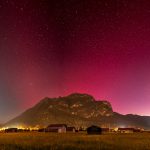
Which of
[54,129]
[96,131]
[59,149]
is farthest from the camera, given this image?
[54,129]

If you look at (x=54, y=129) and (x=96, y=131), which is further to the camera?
(x=54, y=129)

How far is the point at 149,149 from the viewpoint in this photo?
30.6 metres

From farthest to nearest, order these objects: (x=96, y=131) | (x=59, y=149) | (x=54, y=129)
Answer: (x=54, y=129) < (x=96, y=131) < (x=59, y=149)

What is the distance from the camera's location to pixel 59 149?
29.7 meters

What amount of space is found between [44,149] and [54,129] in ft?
402

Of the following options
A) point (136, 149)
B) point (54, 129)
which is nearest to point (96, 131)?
point (54, 129)

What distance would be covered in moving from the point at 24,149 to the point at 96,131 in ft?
255

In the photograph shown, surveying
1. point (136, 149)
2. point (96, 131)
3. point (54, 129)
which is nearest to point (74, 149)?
point (136, 149)

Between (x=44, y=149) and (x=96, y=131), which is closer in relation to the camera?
(x=44, y=149)

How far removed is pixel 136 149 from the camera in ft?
101

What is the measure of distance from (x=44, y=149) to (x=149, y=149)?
379 inches

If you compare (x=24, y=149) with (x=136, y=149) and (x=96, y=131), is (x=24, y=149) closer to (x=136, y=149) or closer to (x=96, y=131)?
(x=136, y=149)

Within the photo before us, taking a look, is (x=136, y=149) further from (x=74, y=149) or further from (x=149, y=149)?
(x=74, y=149)

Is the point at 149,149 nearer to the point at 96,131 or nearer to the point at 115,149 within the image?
the point at 115,149
